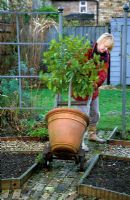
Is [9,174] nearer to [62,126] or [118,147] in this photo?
[62,126]

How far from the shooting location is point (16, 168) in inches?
207

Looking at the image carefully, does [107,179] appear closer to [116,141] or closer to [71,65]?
[71,65]

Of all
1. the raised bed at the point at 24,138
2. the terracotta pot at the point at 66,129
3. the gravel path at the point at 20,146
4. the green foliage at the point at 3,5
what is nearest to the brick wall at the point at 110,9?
the green foliage at the point at 3,5

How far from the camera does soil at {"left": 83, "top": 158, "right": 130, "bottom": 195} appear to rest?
4582mm

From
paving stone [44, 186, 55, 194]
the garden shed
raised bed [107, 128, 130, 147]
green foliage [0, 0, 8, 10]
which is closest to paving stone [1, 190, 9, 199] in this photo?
paving stone [44, 186, 55, 194]

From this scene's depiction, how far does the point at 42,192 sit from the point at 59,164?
1.00 metres

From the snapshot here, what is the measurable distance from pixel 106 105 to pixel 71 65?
5172 millimetres

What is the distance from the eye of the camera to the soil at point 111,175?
4.58 m

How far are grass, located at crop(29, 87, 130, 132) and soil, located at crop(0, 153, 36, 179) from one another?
1009mm

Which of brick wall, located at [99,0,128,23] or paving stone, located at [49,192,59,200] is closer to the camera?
paving stone, located at [49,192,59,200]

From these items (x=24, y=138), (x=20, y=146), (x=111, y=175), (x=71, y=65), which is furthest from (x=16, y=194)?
(x=24, y=138)

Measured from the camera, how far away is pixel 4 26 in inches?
365

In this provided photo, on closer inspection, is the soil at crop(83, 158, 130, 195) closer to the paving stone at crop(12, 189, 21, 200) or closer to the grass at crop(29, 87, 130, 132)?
the paving stone at crop(12, 189, 21, 200)

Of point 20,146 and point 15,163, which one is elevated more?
point 15,163
